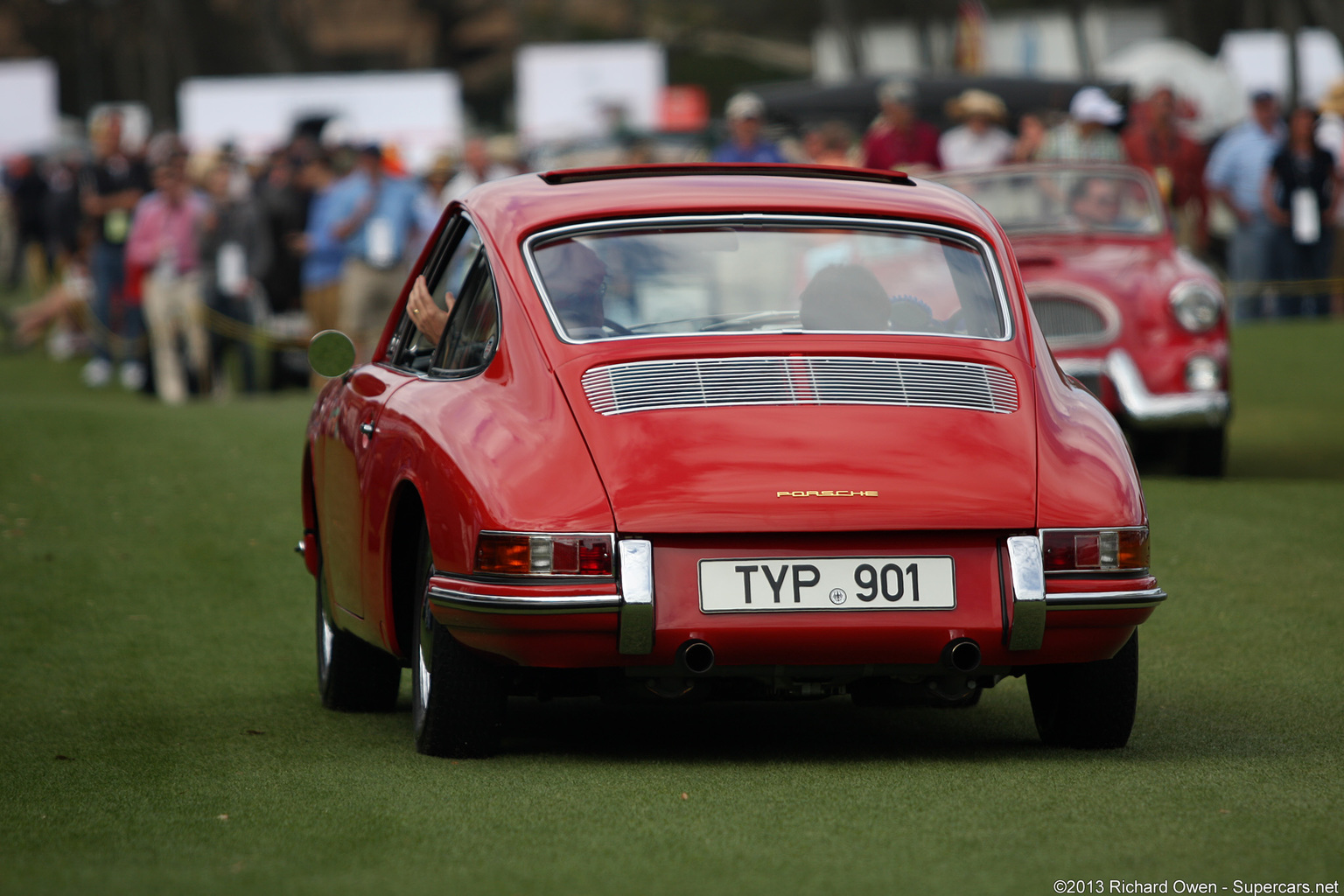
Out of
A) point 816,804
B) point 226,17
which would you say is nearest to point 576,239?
point 816,804

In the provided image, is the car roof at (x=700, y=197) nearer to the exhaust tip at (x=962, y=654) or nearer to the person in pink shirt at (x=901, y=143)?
the exhaust tip at (x=962, y=654)

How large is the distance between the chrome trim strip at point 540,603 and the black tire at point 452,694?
0.95 feet

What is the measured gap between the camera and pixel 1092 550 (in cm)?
514

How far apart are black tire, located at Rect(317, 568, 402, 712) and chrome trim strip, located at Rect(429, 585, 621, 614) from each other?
5.28 ft

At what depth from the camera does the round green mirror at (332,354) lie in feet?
21.5

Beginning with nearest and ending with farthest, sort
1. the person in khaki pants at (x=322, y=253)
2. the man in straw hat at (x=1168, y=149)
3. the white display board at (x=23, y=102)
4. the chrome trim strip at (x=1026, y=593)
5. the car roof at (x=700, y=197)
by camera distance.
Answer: the chrome trim strip at (x=1026, y=593)
the car roof at (x=700, y=197)
the person in khaki pants at (x=322, y=253)
the man in straw hat at (x=1168, y=149)
the white display board at (x=23, y=102)

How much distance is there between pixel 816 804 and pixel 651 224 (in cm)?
176

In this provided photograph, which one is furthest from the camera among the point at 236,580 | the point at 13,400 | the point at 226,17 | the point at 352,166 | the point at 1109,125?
the point at 226,17

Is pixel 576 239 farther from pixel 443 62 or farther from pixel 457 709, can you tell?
pixel 443 62

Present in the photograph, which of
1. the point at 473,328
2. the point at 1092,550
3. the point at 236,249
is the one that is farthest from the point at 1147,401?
the point at 236,249

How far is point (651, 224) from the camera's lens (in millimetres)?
5789

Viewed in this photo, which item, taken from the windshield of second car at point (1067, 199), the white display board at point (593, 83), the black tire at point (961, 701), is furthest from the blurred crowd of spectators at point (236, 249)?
the white display board at point (593, 83)

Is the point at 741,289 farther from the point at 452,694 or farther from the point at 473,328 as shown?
the point at 452,694

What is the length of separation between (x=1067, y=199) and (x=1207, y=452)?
1935 mm
